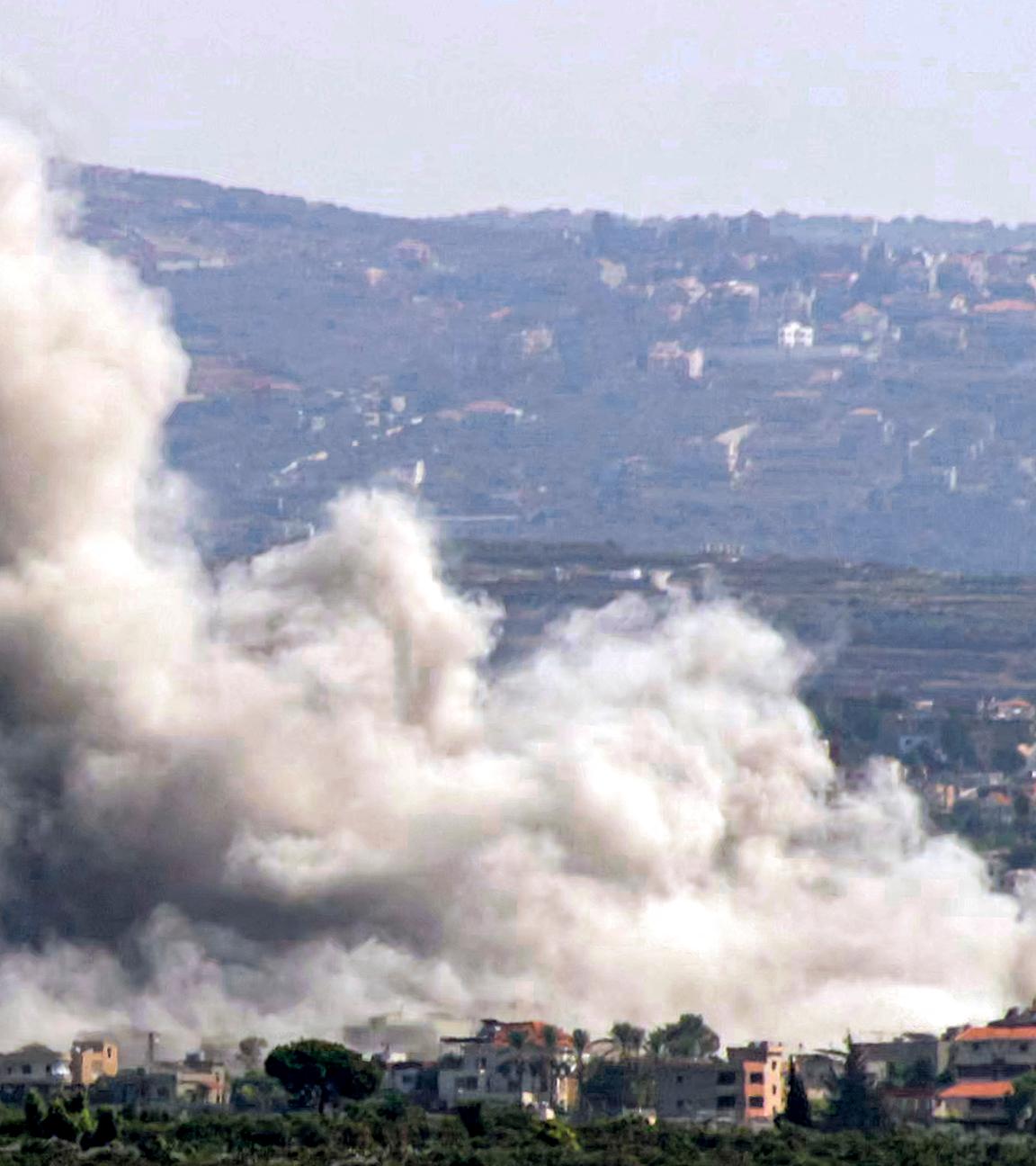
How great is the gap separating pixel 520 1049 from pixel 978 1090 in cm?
589

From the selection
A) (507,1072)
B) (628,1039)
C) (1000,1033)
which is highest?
(1000,1033)

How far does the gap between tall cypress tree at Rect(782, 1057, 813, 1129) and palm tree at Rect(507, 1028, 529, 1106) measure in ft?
15.8

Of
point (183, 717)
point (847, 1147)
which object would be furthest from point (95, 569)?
point (847, 1147)

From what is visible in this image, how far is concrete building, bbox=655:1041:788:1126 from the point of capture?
2355 inches

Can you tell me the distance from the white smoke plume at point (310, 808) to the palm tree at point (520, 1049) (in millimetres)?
2831

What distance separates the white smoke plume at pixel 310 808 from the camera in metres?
66.0

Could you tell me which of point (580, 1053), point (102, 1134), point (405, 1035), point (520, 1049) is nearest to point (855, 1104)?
point (520, 1049)

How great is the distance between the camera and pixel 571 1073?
61594 millimetres

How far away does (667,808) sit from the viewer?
7138cm

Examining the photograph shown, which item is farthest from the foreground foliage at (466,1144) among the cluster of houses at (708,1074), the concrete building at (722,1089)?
the concrete building at (722,1089)

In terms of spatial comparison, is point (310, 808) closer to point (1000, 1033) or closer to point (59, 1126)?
point (1000, 1033)

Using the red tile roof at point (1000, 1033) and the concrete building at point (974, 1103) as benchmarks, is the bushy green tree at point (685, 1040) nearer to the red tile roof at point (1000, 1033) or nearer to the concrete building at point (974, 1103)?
the red tile roof at point (1000, 1033)

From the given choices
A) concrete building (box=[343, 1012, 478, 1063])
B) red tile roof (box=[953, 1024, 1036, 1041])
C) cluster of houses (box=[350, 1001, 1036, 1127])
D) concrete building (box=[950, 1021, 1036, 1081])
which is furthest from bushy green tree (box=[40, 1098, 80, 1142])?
red tile roof (box=[953, 1024, 1036, 1041])

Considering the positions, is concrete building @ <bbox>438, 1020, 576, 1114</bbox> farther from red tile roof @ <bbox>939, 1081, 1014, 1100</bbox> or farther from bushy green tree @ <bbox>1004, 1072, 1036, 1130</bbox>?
bushy green tree @ <bbox>1004, 1072, 1036, 1130</bbox>
